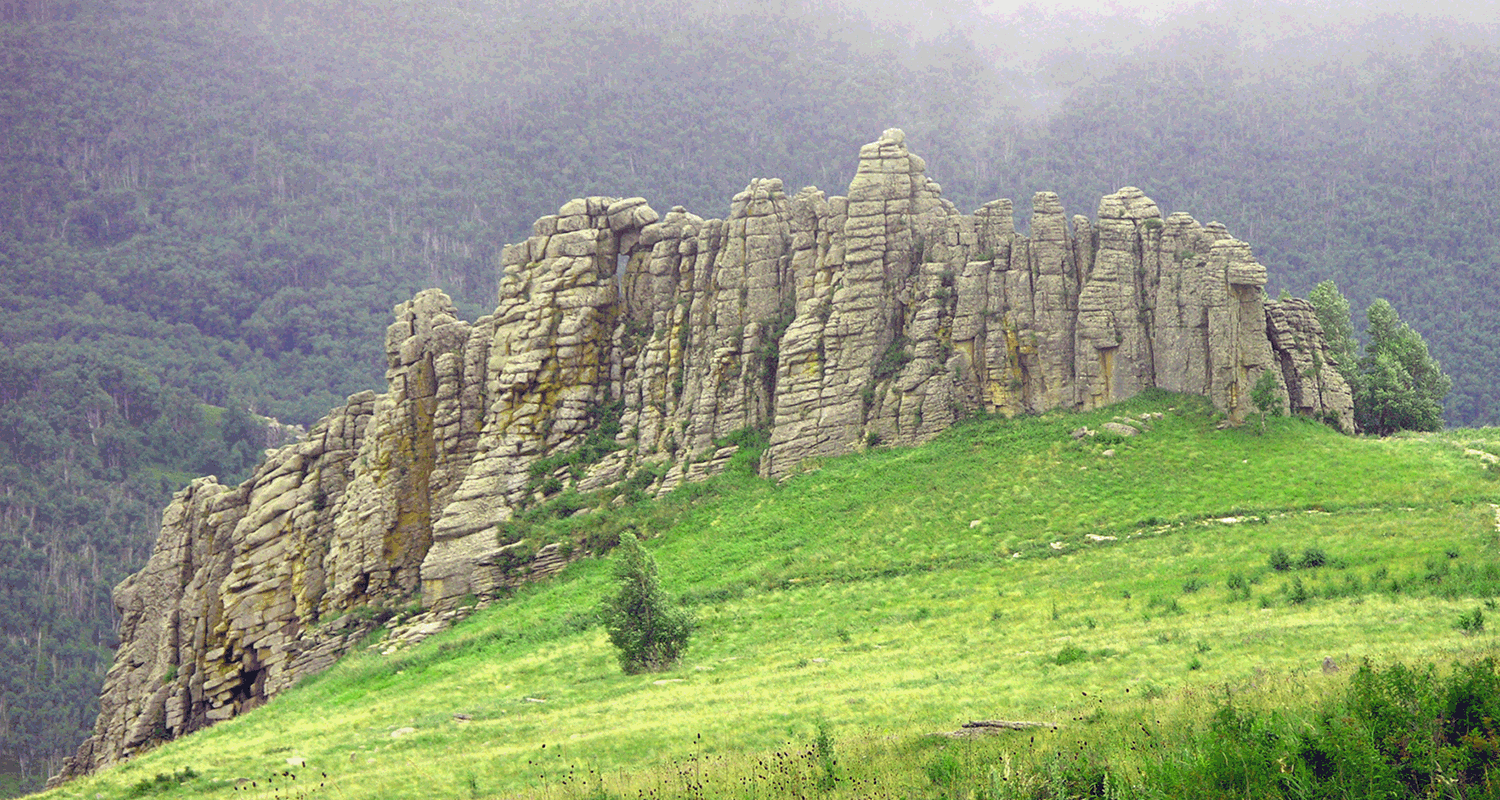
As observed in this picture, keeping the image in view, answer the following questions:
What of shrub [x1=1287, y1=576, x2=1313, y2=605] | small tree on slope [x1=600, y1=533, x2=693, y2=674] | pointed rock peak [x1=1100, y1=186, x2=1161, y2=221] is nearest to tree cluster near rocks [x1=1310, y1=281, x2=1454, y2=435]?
pointed rock peak [x1=1100, y1=186, x2=1161, y2=221]

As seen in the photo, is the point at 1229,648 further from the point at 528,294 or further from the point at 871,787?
the point at 528,294

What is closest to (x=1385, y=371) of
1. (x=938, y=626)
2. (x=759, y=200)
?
(x=759, y=200)

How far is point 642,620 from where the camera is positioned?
53469mm

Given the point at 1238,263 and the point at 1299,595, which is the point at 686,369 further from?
the point at 1299,595

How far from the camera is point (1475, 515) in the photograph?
53.5 m

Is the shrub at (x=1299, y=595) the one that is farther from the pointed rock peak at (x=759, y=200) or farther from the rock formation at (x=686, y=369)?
the pointed rock peak at (x=759, y=200)

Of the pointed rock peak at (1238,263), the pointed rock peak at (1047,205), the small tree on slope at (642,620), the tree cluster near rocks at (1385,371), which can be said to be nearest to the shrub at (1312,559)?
the pointed rock peak at (1238,263)

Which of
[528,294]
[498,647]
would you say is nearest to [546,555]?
[498,647]

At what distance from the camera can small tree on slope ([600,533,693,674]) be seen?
2087 inches

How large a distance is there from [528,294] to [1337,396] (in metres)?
44.0

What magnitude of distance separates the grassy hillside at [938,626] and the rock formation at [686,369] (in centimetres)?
262

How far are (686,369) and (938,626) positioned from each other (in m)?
30.6

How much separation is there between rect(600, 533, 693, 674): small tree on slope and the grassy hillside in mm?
1347

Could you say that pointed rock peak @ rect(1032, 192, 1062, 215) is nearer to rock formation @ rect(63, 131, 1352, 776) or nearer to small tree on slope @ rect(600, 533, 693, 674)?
rock formation @ rect(63, 131, 1352, 776)
